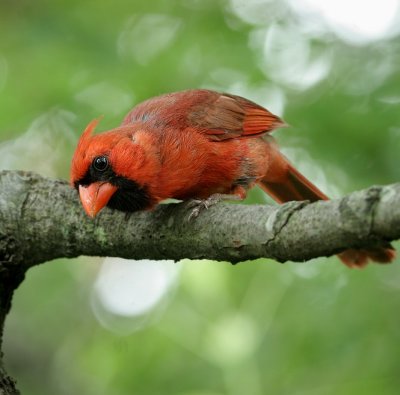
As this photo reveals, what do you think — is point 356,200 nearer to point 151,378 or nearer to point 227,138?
point 227,138

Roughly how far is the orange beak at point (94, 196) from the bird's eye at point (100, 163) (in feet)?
0.34

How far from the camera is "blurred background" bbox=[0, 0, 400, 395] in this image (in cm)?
479

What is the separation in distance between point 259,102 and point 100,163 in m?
1.83

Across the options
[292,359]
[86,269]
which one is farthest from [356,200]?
[86,269]

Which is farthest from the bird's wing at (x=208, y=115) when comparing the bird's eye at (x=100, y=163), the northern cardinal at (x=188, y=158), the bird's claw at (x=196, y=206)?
the bird's claw at (x=196, y=206)

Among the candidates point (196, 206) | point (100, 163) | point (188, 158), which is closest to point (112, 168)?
point (100, 163)

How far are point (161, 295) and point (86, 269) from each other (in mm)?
2056

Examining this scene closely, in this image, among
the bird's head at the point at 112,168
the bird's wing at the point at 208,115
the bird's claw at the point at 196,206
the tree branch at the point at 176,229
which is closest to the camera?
the tree branch at the point at 176,229

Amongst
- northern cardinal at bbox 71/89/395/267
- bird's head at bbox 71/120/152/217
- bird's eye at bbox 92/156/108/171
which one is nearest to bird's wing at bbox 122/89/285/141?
northern cardinal at bbox 71/89/395/267

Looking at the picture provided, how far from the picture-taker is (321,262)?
223 inches

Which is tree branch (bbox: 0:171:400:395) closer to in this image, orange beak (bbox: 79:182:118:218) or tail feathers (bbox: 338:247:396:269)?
orange beak (bbox: 79:182:118:218)

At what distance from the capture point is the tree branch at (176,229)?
229cm

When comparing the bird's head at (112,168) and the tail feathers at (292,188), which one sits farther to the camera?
the tail feathers at (292,188)

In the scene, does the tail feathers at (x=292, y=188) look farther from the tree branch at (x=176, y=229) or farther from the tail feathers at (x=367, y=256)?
the tree branch at (x=176, y=229)
